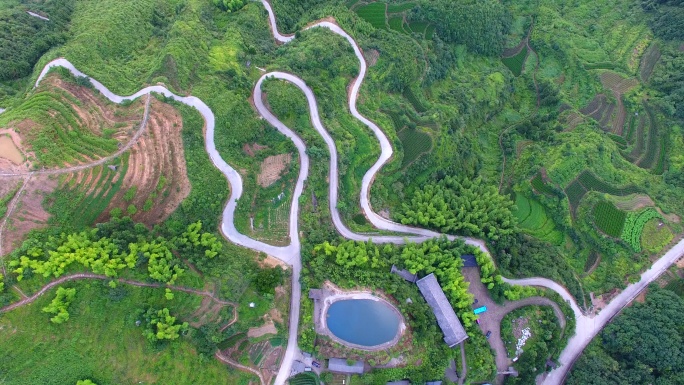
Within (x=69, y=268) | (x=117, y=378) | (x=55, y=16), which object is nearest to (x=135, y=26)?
(x=55, y=16)

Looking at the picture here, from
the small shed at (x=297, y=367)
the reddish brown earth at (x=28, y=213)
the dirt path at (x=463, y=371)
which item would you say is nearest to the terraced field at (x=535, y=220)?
the dirt path at (x=463, y=371)

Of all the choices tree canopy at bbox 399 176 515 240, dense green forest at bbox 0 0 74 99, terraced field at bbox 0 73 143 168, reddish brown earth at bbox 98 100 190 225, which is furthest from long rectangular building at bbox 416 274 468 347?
dense green forest at bbox 0 0 74 99

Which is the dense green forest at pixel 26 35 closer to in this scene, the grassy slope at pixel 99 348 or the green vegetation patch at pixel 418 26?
the grassy slope at pixel 99 348

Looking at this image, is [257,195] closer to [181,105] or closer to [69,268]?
[181,105]

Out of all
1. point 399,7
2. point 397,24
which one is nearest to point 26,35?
point 397,24

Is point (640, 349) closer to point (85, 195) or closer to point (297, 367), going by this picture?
point (297, 367)

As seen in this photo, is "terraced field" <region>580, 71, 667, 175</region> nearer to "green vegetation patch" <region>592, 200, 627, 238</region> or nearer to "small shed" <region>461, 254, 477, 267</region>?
"green vegetation patch" <region>592, 200, 627, 238</region>
